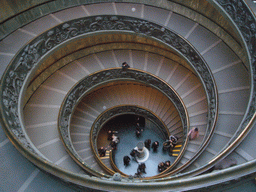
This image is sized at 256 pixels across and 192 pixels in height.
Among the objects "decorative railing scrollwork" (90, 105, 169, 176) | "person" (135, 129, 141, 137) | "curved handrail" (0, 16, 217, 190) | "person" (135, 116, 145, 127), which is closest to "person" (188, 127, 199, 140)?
"curved handrail" (0, 16, 217, 190)

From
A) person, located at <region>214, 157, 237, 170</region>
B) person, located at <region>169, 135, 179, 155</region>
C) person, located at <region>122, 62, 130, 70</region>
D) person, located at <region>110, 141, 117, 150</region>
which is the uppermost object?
person, located at <region>122, 62, 130, 70</region>

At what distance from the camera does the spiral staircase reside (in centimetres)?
575

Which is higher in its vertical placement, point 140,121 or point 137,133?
point 140,121

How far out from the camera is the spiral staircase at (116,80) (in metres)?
5.75

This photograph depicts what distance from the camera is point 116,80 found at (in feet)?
43.1

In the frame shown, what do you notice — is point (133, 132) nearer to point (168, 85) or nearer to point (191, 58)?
point (168, 85)

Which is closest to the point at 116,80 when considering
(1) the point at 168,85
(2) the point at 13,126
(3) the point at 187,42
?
(1) the point at 168,85

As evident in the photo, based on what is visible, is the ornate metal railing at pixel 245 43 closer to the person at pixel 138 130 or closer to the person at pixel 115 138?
the person at pixel 115 138

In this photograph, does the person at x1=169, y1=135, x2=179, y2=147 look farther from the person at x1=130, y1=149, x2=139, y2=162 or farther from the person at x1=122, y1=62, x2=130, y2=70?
the person at x1=122, y1=62, x2=130, y2=70

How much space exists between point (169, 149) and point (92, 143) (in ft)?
16.6

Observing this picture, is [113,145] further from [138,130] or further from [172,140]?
[172,140]

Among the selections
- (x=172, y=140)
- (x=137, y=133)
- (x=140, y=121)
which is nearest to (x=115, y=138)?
(x=137, y=133)

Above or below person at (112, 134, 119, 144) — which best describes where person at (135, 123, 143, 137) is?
above

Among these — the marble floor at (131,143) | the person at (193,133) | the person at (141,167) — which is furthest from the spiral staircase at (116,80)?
the person at (141,167)
